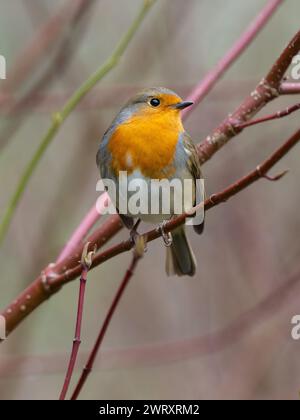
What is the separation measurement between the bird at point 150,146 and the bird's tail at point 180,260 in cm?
45

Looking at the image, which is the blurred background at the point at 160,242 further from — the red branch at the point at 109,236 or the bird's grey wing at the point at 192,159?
the red branch at the point at 109,236

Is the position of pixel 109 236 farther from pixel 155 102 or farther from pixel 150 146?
pixel 155 102

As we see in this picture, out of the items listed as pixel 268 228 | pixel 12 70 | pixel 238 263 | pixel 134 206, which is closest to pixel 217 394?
pixel 238 263

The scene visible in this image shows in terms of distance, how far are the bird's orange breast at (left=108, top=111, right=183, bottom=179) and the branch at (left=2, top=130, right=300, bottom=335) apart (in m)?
0.28

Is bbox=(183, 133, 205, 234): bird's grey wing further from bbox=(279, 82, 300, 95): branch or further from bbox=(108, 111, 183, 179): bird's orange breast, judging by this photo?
bbox=(279, 82, 300, 95): branch

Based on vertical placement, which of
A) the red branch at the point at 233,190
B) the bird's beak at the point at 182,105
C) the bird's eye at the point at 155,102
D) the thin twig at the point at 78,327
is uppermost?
the bird's eye at the point at 155,102

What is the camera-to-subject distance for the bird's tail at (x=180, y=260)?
13.5 feet

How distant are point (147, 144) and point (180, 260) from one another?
2.98 ft

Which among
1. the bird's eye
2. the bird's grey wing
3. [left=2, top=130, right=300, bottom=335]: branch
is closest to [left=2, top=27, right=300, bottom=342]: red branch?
[left=2, top=130, right=300, bottom=335]: branch

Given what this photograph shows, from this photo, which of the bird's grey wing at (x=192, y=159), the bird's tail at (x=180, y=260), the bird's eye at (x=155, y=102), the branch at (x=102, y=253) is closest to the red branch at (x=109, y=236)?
the branch at (x=102, y=253)

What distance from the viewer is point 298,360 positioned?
4.84m

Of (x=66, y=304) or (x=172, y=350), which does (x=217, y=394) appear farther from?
(x=66, y=304)

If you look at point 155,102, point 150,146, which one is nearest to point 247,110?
point 150,146
